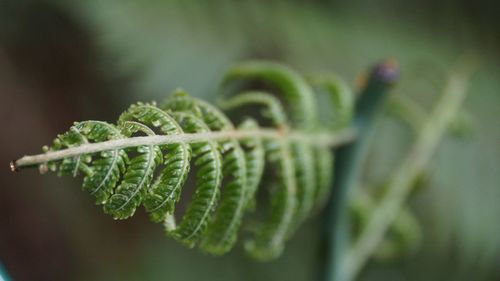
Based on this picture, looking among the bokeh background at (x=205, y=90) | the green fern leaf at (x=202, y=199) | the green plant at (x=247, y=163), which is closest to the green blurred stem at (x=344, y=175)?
the green plant at (x=247, y=163)

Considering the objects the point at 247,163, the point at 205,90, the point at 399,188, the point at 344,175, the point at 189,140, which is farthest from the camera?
the point at 205,90

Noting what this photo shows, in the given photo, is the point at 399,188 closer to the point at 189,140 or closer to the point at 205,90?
the point at 189,140

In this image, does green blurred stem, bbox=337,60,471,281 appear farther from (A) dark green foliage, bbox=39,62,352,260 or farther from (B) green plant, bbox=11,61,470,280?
(A) dark green foliage, bbox=39,62,352,260

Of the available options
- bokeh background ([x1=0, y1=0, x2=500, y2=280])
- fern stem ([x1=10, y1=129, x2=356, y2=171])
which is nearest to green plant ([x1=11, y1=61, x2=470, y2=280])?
fern stem ([x1=10, y1=129, x2=356, y2=171])

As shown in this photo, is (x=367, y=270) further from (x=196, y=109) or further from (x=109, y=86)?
(x=196, y=109)

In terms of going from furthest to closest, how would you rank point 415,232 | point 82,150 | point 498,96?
1. point 498,96
2. point 415,232
3. point 82,150

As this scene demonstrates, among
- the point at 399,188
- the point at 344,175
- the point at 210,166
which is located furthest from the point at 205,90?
the point at 210,166

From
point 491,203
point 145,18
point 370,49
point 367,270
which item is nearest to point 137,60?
point 145,18
